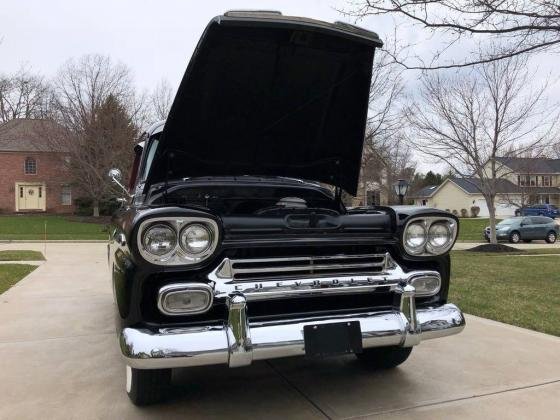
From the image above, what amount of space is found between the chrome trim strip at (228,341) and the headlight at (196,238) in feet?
1.13

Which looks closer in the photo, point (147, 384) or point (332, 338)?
point (332, 338)

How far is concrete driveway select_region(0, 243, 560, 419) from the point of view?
3021 millimetres

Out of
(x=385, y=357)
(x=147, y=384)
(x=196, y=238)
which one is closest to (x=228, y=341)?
(x=196, y=238)

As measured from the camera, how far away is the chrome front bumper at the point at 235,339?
2391 mm

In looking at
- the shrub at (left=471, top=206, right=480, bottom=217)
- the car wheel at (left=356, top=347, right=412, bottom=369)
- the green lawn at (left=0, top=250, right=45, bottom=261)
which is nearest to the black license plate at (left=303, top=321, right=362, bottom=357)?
the car wheel at (left=356, top=347, right=412, bottom=369)

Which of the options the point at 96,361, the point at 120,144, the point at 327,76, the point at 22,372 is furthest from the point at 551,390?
the point at 120,144

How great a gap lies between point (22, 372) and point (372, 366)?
2.62 meters

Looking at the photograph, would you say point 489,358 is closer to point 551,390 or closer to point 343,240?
point 551,390

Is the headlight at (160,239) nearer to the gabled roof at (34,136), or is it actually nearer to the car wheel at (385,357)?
the car wheel at (385,357)

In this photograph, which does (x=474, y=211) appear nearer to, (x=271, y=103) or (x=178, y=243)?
(x=271, y=103)

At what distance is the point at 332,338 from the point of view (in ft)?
8.74

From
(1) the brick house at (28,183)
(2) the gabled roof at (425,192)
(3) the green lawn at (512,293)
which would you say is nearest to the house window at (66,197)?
(1) the brick house at (28,183)

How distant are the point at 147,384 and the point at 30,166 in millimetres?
39671

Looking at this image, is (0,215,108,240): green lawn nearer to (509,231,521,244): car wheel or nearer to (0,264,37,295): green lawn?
(0,264,37,295): green lawn
